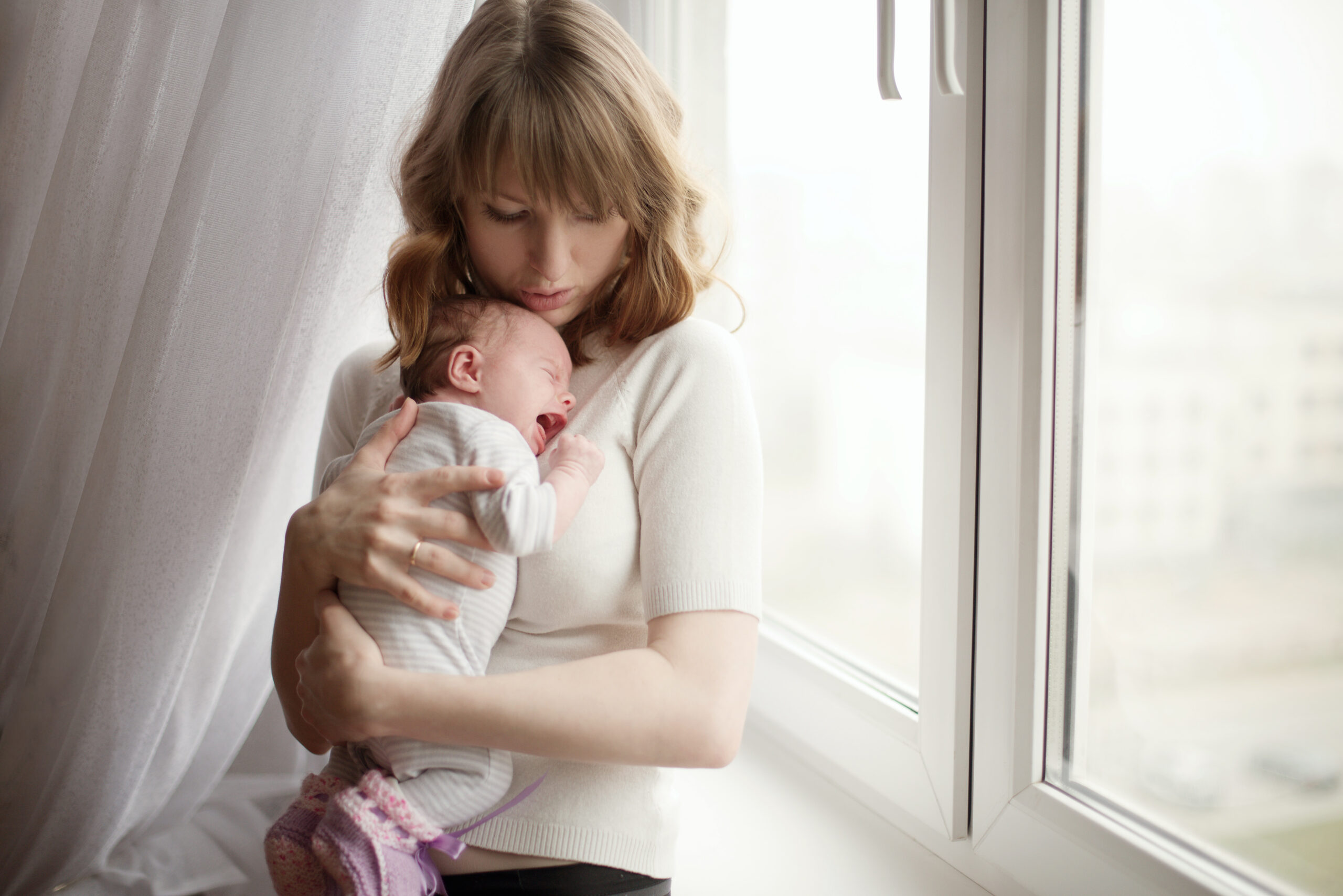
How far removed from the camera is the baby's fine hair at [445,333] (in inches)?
37.4

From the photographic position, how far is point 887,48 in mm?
853

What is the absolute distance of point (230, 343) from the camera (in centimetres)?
109

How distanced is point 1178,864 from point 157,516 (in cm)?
121

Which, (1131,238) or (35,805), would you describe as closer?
(1131,238)

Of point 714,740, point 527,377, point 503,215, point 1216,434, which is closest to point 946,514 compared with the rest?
point 1216,434

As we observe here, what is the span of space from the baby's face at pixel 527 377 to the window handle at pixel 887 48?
0.43m

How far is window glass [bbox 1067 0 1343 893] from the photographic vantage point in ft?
2.31

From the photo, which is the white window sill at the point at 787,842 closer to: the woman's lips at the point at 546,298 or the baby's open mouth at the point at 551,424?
the baby's open mouth at the point at 551,424

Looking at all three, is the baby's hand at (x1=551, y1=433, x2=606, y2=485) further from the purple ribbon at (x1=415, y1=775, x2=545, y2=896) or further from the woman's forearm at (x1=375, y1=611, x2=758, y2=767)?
the purple ribbon at (x1=415, y1=775, x2=545, y2=896)

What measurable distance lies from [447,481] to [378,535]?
0.09m

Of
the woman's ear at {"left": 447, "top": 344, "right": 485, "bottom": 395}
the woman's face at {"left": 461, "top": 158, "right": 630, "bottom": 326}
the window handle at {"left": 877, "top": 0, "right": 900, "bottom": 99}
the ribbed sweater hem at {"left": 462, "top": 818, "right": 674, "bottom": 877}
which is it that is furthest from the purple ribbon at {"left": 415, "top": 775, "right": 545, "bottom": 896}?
the window handle at {"left": 877, "top": 0, "right": 900, "bottom": 99}

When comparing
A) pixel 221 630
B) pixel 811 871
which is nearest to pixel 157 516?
pixel 221 630

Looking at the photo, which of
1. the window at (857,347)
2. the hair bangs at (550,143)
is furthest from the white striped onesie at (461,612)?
the window at (857,347)

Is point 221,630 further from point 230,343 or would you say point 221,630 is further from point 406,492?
point 406,492
